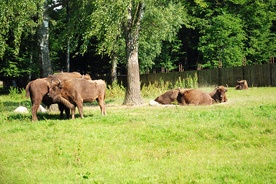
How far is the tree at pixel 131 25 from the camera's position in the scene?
17.7 meters

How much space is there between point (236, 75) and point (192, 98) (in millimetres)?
14194

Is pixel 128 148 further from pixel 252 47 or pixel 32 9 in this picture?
pixel 252 47

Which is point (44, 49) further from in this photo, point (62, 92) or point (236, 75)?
point (236, 75)

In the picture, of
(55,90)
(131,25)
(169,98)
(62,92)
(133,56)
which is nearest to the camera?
(55,90)

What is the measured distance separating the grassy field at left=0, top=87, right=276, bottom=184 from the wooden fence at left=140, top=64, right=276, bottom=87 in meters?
16.2

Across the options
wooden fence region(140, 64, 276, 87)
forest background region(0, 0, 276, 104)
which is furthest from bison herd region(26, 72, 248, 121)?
wooden fence region(140, 64, 276, 87)

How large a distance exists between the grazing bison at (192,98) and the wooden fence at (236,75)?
943cm

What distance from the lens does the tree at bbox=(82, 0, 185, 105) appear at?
58.2 ft

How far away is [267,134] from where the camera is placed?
1067 cm

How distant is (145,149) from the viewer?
9547mm

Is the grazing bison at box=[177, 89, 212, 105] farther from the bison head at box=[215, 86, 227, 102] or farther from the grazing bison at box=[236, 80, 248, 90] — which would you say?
the grazing bison at box=[236, 80, 248, 90]

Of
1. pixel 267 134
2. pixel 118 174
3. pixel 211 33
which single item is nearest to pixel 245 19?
pixel 211 33

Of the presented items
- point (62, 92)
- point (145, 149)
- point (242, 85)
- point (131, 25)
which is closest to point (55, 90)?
point (62, 92)

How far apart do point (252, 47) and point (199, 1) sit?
7.54m
